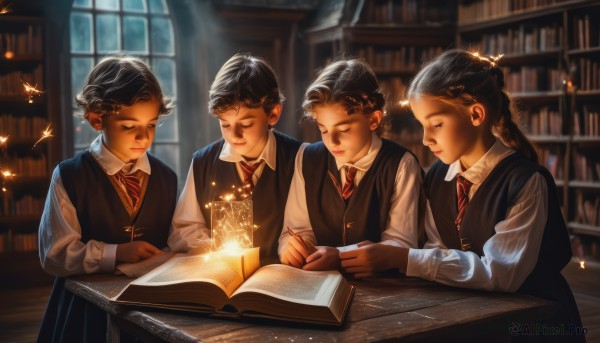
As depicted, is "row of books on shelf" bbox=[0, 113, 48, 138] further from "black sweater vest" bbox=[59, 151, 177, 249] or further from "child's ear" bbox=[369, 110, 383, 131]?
"child's ear" bbox=[369, 110, 383, 131]

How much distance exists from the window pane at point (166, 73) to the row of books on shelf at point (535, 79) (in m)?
3.30

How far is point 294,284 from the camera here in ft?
5.26

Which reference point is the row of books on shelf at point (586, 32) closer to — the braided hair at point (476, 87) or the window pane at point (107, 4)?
the braided hair at point (476, 87)

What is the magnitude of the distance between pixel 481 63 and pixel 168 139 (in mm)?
4833

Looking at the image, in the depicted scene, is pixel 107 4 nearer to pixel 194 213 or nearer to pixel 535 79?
pixel 535 79

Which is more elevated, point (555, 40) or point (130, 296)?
point (555, 40)

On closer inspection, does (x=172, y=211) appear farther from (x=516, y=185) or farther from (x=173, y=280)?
(x=516, y=185)

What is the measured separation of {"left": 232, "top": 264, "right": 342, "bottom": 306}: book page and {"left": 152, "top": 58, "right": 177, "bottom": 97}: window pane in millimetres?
4965

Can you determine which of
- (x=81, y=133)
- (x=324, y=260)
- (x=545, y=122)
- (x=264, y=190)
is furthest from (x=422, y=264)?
(x=81, y=133)

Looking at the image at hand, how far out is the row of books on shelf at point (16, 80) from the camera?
218 inches

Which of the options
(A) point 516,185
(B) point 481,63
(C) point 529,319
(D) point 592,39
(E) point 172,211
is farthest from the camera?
(D) point 592,39

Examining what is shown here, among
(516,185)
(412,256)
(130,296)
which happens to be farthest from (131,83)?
(516,185)

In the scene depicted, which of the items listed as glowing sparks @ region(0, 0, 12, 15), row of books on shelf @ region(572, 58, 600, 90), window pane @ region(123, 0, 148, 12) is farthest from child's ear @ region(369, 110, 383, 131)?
window pane @ region(123, 0, 148, 12)

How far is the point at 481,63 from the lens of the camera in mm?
2074
